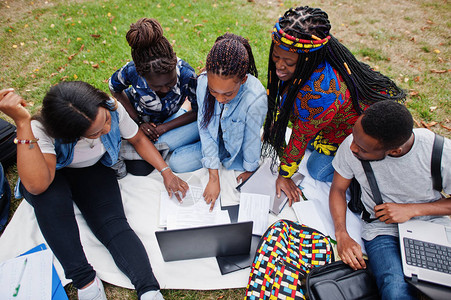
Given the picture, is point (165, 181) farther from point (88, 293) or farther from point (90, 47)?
point (90, 47)

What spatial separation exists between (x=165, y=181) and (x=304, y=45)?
1.73m

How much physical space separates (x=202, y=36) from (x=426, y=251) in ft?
15.1

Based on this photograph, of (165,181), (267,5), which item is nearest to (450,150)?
(165,181)

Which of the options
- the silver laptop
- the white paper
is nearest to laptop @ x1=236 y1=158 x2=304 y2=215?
the white paper

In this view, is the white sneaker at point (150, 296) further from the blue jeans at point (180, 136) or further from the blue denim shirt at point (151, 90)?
the blue denim shirt at point (151, 90)

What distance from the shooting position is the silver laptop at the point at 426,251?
1.86 metres

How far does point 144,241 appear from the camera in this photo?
2.48 m

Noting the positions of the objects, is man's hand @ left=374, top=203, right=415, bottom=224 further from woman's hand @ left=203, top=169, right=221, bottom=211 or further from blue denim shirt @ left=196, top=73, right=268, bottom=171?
woman's hand @ left=203, top=169, right=221, bottom=211

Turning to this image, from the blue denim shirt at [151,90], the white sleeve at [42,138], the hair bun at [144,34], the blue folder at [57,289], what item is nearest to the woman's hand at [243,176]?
the blue denim shirt at [151,90]

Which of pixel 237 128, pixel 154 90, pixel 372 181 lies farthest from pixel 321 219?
pixel 154 90

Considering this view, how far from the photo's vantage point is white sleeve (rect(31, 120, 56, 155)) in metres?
1.93

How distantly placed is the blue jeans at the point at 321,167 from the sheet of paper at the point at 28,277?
103 inches

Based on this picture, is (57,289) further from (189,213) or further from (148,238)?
(189,213)

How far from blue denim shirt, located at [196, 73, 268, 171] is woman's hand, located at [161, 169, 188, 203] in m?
0.31
